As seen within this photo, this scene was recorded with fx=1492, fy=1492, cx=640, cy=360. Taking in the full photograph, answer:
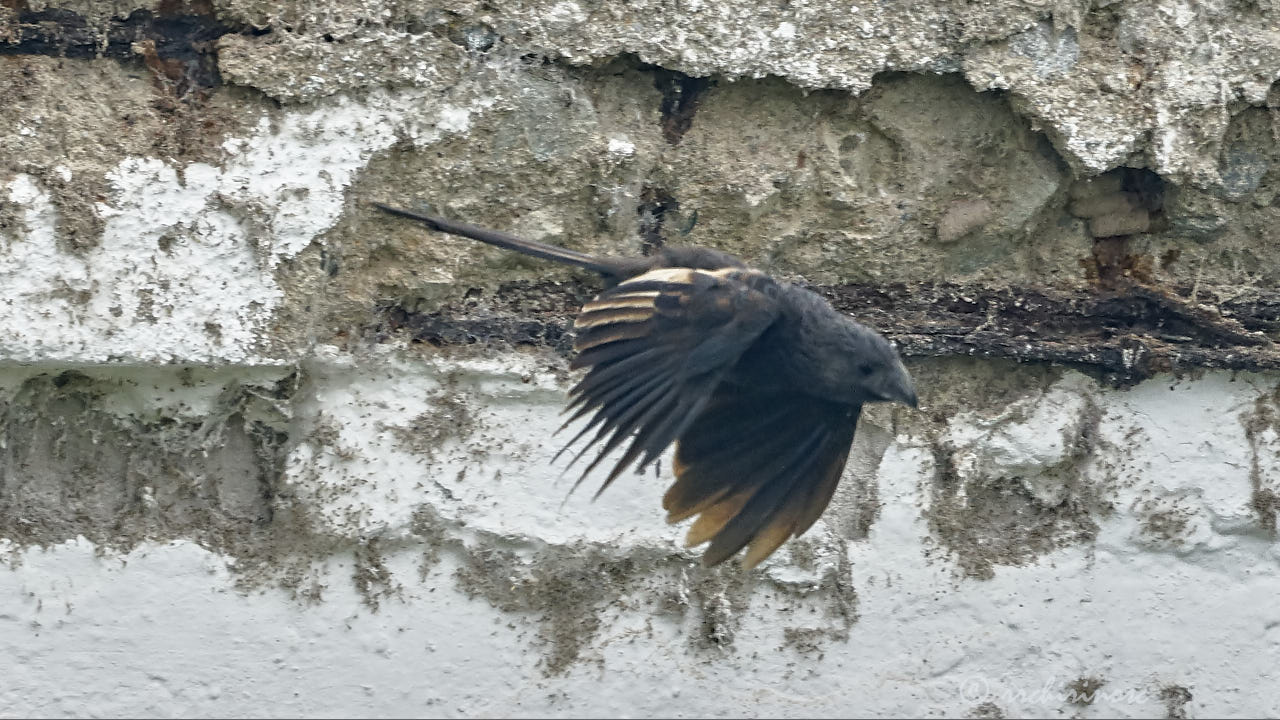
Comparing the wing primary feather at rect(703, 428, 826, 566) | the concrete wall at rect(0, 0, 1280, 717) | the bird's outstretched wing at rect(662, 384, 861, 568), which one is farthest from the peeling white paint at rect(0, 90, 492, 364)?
the wing primary feather at rect(703, 428, 826, 566)

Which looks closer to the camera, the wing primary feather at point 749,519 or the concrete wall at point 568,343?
the wing primary feather at point 749,519

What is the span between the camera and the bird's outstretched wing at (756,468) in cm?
288

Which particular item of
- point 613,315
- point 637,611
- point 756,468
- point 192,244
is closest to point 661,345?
point 613,315

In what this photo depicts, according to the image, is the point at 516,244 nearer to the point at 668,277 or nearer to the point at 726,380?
the point at 668,277

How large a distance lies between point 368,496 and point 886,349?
1106 millimetres

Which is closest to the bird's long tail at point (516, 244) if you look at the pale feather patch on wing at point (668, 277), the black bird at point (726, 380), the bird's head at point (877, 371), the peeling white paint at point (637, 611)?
the black bird at point (726, 380)

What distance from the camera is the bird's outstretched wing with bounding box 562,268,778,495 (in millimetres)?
2561

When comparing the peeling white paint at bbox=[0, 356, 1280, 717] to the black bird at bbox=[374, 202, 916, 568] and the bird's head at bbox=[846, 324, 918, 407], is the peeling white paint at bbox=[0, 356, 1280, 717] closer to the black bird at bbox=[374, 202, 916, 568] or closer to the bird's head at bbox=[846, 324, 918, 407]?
the black bird at bbox=[374, 202, 916, 568]

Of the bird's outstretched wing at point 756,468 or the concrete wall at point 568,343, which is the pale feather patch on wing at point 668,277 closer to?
the bird's outstretched wing at point 756,468

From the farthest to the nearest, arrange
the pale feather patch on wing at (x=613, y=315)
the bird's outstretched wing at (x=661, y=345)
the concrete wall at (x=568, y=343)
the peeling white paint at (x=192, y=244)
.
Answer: the concrete wall at (x=568, y=343)
the peeling white paint at (x=192, y=244)
the pale feather patch on wing at (x=613, y=315)
the bird's outstretched wing at (x=661, y=345)

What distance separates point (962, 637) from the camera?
3271 millimetres

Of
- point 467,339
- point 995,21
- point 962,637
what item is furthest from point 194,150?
point 962,637

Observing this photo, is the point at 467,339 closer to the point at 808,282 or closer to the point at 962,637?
the point at 808,282

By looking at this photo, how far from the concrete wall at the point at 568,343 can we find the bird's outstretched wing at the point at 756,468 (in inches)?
11.1
